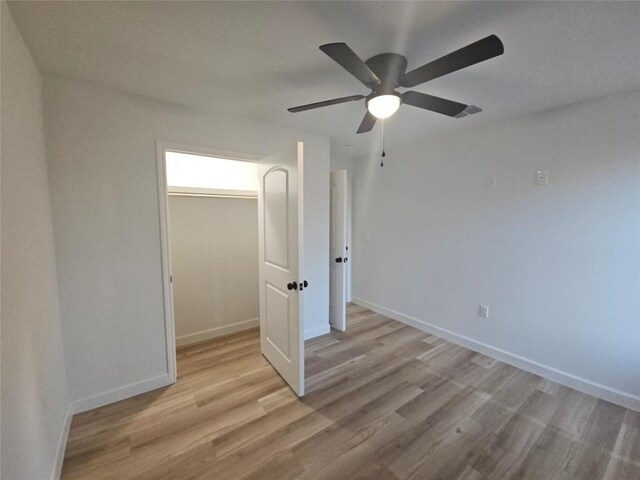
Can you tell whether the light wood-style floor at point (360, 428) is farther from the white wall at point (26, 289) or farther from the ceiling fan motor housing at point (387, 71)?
the ceiling fan motor housing at point (387, 71)

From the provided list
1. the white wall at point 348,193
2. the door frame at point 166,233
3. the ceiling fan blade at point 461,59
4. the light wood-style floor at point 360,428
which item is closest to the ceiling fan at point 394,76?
the ceiling fan blade at point 461,59

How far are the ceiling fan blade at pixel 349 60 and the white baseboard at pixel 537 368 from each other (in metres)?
2.81

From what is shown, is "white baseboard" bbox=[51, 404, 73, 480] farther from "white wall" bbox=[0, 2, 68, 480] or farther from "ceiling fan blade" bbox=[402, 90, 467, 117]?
"ceiling fan blade" bbox=[402, 90, 467, 117]

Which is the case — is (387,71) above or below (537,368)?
above

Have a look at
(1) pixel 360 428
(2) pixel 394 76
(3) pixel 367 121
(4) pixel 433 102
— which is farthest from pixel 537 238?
(1) pixel 360 428

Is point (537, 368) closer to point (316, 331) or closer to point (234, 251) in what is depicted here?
point (316, 331)

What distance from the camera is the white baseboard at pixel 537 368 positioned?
210 cm

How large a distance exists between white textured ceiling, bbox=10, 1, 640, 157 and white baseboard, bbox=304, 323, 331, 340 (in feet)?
8.00

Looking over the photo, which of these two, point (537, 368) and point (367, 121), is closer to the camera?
point (367, 121)

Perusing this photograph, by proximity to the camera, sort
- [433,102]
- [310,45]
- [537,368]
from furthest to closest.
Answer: [537,368], [433,102], [310,45]

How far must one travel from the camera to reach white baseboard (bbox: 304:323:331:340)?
321 centimetres

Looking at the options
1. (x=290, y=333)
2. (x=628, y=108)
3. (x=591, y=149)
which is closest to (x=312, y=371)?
(x=290, y=333)

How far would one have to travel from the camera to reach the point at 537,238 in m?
2.47

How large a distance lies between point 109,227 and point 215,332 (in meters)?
1.73
